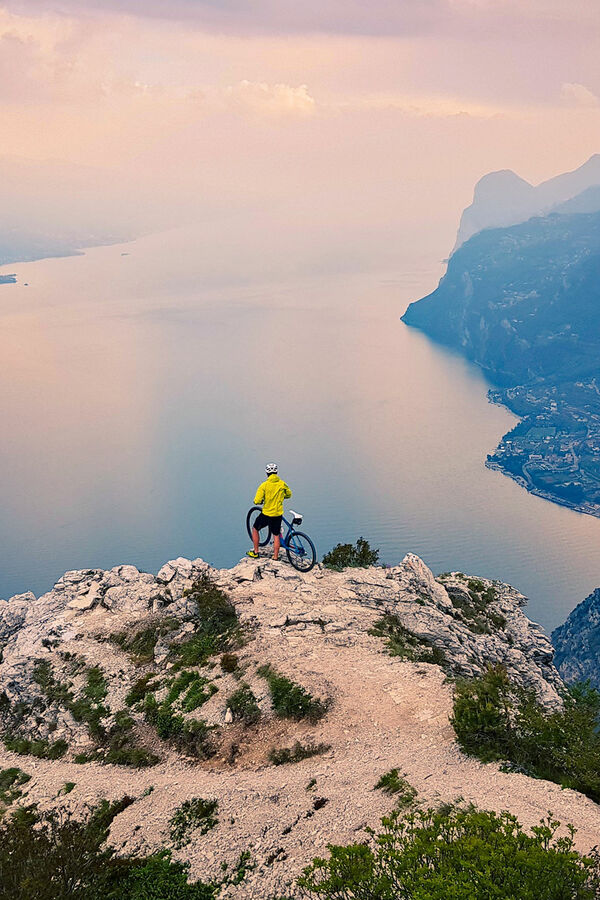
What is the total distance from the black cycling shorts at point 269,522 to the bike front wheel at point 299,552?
0.94 m

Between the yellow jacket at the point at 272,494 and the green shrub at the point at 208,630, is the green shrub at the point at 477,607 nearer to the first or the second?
the yellow jacket at the point at 272,494

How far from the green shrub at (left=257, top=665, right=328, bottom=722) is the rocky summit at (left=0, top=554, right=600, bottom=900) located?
0.15ft

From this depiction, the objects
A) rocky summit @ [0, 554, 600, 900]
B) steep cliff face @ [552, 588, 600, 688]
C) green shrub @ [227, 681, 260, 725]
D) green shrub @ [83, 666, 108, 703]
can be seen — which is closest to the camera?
rocky summit @ [0, 554, 600, 900]

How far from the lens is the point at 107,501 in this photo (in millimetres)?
122875

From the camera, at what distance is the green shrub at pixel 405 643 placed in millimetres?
18531

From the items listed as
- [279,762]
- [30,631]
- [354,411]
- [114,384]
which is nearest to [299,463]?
[354,411]

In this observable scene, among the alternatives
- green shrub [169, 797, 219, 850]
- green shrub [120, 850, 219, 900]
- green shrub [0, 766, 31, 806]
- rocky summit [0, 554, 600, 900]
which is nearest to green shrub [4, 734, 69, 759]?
rocky summit [0, 554, 600, 900]

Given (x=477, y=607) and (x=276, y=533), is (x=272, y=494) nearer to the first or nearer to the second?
(x=276, y=533)

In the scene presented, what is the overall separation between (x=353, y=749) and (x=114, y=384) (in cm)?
19729

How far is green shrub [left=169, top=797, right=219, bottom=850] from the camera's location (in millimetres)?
12381

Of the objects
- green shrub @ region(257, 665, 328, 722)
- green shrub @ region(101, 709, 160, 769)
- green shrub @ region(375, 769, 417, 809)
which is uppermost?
green shrub @ region(375, 769, 417, 809)

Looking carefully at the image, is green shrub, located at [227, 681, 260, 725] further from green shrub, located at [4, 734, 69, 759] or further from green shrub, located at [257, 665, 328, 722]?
green shrub, located at [4, 734, 69, 759]

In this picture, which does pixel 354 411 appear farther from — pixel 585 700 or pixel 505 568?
pixel 585 700

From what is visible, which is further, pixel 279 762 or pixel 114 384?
pixel 114 384
